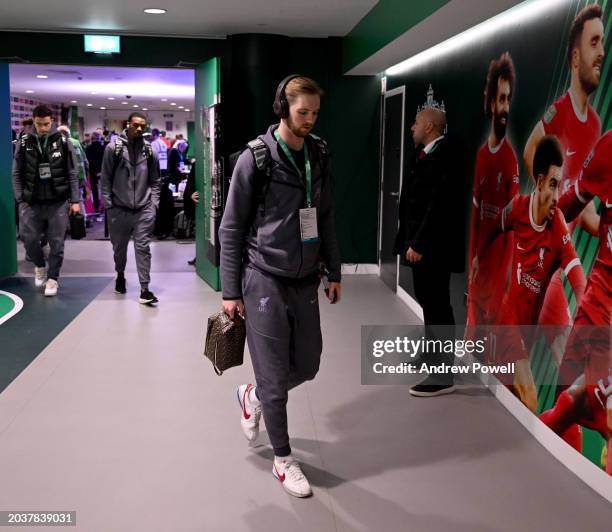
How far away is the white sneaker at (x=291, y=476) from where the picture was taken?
273 cm

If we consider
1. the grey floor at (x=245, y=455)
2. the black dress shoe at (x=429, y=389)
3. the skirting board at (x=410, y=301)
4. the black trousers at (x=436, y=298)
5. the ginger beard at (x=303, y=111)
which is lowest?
the grey floor at (x=245, y=455)

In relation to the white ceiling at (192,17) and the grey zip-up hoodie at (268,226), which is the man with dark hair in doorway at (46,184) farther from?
the grey zip-up hoodie at (268,226)

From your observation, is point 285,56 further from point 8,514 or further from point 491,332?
point 8,514

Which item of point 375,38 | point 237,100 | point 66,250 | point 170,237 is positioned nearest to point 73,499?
point 375,38

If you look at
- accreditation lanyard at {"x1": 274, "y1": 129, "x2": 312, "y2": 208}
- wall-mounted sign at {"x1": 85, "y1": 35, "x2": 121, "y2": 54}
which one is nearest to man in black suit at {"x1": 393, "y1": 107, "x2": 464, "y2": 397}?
accreditation lanyard at {"x1": 274, "y1": 129, "x2": 312, "y2": 208}

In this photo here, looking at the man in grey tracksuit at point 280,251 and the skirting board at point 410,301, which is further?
the skirting board at point 410,301

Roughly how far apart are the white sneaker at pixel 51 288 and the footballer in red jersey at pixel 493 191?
390cm

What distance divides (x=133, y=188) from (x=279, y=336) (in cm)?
360

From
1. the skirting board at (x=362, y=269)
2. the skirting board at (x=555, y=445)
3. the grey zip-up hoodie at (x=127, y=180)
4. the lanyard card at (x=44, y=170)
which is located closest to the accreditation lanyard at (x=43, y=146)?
the lanyard card at (x=44, y=170)

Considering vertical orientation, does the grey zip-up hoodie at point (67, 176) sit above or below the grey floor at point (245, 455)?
above

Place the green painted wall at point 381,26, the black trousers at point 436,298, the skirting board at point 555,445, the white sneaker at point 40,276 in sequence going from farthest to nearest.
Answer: the white sneaker at point 40,276, the green painted wall at point 381,26, the black trousers at point 436,298, the skirting board at point 555,445

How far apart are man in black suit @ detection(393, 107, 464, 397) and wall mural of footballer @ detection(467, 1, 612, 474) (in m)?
0.29

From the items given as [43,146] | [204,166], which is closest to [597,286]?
[204,166]

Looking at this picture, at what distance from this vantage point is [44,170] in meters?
6.13
